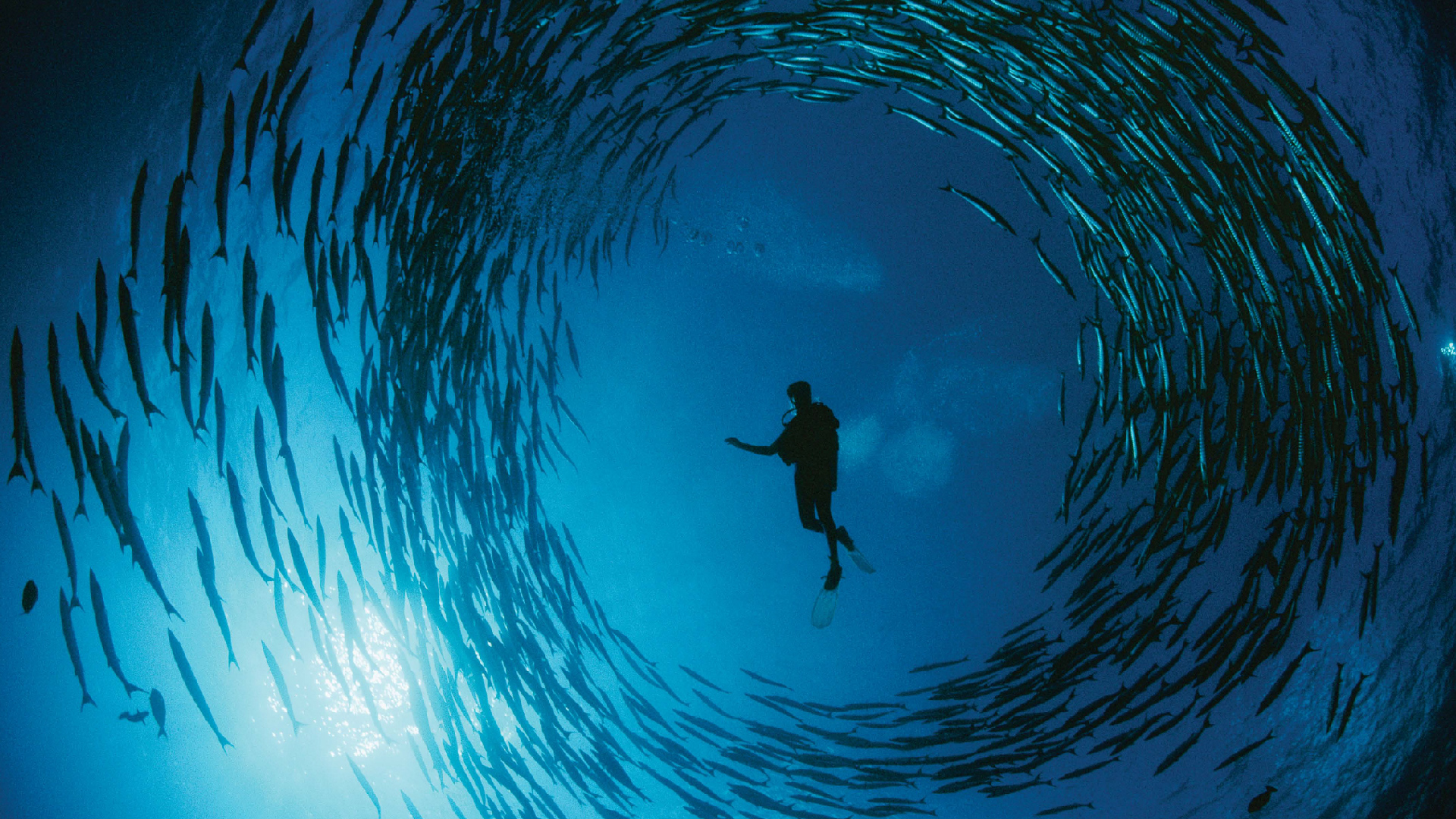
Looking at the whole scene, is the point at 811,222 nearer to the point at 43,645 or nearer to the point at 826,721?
the point at 826,721

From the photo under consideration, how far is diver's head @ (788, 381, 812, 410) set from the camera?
7023 mm

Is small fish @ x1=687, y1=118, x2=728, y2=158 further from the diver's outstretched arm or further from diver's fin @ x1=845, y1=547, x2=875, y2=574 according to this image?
diver's fin @ x1=845, y1=547, x2=875, y2=574

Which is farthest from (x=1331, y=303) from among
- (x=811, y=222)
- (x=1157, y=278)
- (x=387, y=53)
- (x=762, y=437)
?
(x=387, y=53)

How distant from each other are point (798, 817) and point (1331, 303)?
775 centimetres

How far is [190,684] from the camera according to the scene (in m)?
4.60

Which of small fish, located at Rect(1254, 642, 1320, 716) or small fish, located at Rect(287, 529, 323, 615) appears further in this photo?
small fish, located at Rect(1254, 642, 1320, 716)

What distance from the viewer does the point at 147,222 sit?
3.79 m

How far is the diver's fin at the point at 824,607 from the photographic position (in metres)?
7.58

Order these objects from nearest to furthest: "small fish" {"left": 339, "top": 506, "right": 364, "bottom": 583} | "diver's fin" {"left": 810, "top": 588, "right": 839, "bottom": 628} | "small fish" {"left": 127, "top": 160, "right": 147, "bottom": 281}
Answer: "small fish" {"left": 127, "top": 160, "right": 147, "bottom": 281}, "small fish" {"left": 339, "top": 506, "right": 364, "bottom": 583}, "diver's fin" {"left": 810, "top": 588, "right": 839, "bottom": 628}

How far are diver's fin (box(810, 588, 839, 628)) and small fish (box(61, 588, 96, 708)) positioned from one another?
6.46 meters

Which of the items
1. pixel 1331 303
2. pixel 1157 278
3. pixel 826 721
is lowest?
pixel 826 721

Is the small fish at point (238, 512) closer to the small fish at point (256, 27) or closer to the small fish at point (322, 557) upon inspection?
the small fish at point (322, 557)

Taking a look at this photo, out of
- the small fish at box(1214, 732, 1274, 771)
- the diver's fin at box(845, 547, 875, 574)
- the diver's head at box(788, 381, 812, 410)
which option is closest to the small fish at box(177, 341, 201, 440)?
the diver's head at box(788, 381, 812, 410)

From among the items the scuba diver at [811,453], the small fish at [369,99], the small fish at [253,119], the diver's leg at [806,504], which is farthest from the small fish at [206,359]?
the diver's leg at [806,504]
